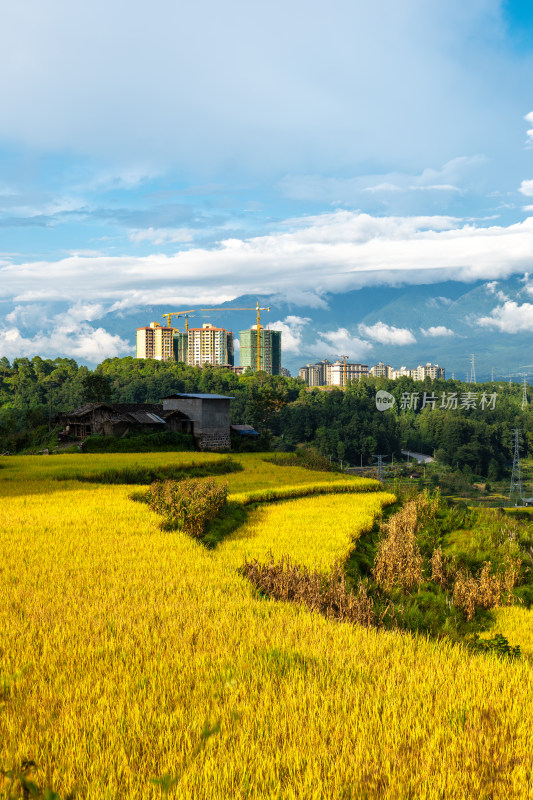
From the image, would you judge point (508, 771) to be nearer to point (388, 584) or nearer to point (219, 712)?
point (219, 712)

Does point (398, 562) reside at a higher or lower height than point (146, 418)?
lower

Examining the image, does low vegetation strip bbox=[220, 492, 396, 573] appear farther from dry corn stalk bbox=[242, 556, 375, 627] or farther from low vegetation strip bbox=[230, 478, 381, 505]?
dry corn stalk bbox=[242, 556, 375, 627]

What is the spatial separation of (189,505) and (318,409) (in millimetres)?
90760

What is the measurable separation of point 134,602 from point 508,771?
472 centimetres

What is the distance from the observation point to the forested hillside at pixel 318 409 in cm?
8438

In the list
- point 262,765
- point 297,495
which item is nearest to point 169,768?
point 262,765

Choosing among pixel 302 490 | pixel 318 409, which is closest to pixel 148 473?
pixel 302 490

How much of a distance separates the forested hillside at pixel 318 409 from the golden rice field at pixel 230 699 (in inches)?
2350

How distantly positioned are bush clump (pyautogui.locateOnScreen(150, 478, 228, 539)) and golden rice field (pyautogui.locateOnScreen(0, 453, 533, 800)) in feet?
15.7

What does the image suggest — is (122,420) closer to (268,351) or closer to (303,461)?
(303,461)

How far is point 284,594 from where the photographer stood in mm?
7973

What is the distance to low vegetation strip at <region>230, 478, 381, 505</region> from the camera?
20441 millimetres

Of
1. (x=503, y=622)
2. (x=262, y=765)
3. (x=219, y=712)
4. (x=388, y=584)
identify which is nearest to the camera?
(x=262, y=765)

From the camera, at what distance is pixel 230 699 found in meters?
4.44
